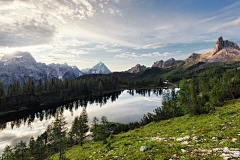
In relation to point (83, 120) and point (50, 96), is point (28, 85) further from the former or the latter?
point (83, 120)

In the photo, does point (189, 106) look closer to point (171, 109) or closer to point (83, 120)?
point (171, 109)

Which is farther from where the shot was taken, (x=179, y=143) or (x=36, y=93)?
(x=36, y=93)

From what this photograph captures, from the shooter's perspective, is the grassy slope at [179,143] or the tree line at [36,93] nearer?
the grassy slope at [179,143]

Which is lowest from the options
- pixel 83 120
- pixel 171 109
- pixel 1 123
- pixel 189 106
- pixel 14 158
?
pixel 1 123

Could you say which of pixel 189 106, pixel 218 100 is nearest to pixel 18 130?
pixel 189 106

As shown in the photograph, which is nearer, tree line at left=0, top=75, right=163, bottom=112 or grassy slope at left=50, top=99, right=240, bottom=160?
grassy slope at left=50, top=99, right=240, bottom=160

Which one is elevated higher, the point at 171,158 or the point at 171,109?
the point at 171,158

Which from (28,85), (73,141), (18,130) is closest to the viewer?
(73,141)

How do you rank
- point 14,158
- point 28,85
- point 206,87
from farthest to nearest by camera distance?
point 28,85
point 206,87
point 14,158

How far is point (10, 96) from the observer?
4161 inches

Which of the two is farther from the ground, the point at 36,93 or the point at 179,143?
the point at 179,143

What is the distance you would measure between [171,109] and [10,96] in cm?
15201

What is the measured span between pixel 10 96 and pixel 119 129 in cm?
13219

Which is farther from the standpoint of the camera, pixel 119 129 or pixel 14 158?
pixel 119 129
